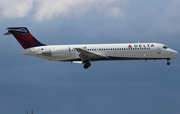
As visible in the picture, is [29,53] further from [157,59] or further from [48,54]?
[157,59]

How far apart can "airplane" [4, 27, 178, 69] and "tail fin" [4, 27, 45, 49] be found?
1.38ft

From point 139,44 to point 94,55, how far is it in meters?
7.60

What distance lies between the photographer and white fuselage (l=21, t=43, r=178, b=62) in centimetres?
8888

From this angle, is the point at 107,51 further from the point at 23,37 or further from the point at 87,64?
the point at 23,37

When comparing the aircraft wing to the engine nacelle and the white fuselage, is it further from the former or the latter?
the engine nacelle

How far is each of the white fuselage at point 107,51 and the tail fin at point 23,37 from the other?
1253mm

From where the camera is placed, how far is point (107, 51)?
8906cm

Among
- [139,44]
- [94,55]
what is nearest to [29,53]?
[94,55]

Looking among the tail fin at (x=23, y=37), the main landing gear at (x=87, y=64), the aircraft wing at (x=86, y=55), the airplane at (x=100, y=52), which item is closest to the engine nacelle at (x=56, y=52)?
the airplane at (x=100, y=52)

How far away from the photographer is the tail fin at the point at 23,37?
299 ft

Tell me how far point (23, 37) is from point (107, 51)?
14.1 meters

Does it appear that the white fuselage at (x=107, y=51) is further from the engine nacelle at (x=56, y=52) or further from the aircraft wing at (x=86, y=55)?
the aircraft wing at (x=86, y=55)

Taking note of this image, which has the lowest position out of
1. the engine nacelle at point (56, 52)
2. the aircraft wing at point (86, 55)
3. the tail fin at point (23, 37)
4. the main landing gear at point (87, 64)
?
the main landing gear at point (87, 64)

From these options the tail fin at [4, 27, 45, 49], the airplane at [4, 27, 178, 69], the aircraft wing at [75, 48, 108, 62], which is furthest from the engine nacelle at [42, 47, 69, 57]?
the tail fin at [4, 27, 45, 49]
